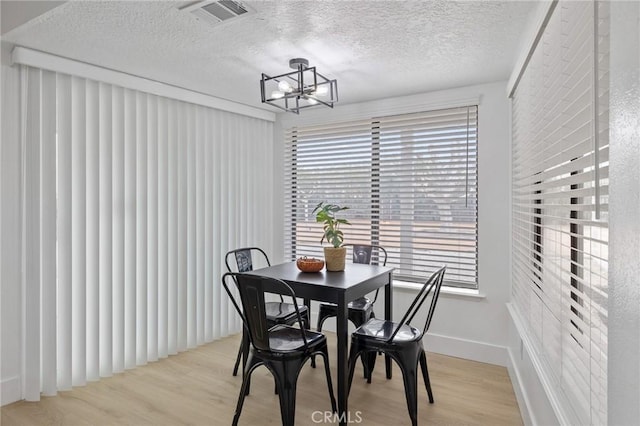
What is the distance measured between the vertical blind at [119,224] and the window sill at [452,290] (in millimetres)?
1747

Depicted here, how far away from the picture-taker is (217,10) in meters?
2.05

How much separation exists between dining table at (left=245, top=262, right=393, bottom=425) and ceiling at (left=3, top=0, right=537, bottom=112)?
152 centimetres

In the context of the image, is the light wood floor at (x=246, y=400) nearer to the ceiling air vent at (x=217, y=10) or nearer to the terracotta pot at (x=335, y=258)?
the terracotta pot at (x=335, y=258)

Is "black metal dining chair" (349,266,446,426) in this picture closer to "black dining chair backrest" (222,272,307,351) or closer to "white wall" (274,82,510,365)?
"black dining chair backrest" (222,272,307,351)

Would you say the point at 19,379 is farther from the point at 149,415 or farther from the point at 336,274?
the point at 336,274

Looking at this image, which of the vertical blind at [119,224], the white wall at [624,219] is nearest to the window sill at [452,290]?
the vertical blind at [119,224]

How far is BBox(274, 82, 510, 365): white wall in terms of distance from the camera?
11.0 ft

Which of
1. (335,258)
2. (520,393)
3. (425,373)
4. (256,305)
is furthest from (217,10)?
(520,393)

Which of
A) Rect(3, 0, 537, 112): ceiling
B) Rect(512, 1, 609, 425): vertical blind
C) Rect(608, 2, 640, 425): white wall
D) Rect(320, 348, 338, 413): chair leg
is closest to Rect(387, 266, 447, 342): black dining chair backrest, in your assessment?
Rect(320, 348, 338, 413): chair leg

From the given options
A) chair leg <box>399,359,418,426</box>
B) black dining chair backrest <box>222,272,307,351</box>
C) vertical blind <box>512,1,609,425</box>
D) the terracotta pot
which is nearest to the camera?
vertical blind <box>512,1,609,425</box>

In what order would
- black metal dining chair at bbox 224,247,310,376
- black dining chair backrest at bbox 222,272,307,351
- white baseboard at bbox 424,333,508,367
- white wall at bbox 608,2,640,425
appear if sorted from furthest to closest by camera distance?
1. white baseboard at bbox 424,333,508,367
2. black metal dining chair at bbox 224,247,310,376
3. black dining chair backrest at bbox 222,272,307,351
4. white wall at bbox 608,2,640,425

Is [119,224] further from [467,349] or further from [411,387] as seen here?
[467,349]

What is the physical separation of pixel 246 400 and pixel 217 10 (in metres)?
2.44

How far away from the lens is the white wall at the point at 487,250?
3354 mm
